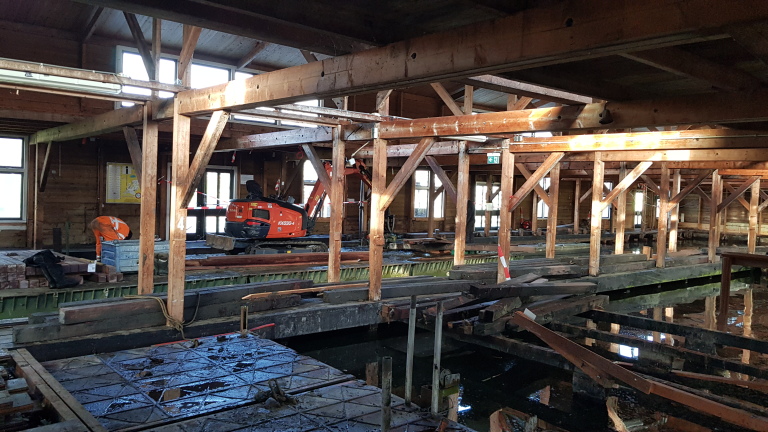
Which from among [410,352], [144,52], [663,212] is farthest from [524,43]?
[663,212]

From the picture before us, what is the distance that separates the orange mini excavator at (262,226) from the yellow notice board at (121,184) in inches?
118

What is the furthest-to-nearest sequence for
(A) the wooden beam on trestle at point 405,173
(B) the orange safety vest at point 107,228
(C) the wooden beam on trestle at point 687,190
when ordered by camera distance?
(C) the wooden beam on trestle at point 687,190
(B) the orange safety vest at point 107,228
(A) the wooden beam on trestle at point 405,173

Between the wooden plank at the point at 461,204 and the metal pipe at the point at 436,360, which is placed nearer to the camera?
the metal pipe at the point at 436,360

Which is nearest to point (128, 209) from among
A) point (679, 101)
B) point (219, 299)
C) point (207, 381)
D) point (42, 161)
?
point (42, 161)

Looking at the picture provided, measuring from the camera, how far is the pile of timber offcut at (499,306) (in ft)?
27.4

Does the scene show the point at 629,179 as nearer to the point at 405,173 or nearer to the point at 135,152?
the point at 405,173

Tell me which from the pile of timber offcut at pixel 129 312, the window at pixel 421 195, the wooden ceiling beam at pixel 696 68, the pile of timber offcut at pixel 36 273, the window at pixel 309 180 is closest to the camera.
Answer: the wooden ceiling beam at pixel 696 68

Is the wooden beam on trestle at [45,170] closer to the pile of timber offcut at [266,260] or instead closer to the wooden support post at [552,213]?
the pile of timber offcut at [266,260]

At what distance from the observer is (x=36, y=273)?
346 inches

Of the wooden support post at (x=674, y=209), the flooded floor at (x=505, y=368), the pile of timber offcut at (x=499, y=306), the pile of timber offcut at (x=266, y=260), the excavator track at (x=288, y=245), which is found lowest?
the flooded floor at (x=505, y=368)

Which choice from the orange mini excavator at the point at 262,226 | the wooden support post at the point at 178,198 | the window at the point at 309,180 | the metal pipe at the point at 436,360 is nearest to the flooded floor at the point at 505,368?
the metal pipe at the point at 436,360

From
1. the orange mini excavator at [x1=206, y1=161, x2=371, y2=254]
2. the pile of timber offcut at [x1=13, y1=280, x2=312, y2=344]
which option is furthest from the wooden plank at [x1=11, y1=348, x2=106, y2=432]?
the orange mini excavator at [x1=206, y1=161, x2=371, y2=254]

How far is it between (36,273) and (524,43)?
28.3ft

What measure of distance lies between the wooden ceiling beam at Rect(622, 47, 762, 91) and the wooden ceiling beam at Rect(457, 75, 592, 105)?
5.25 feet
